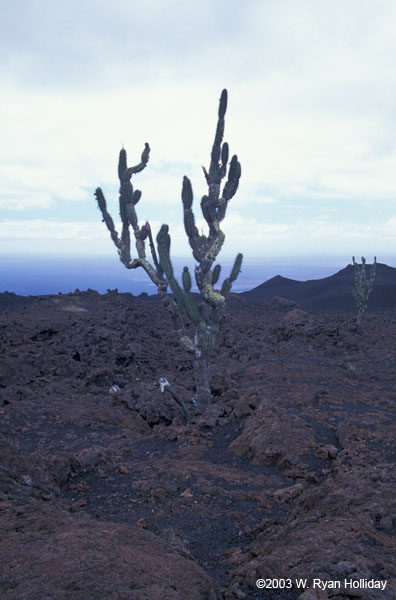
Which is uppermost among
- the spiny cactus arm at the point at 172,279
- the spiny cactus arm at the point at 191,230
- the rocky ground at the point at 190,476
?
the spiny cactus arm at the point at 191,230

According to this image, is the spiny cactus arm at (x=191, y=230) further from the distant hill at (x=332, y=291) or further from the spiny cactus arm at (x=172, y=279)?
the distant hill at (x=332, y=291)

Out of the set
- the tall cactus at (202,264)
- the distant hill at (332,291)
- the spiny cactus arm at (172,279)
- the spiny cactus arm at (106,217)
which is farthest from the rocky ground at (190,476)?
the distant hill at (332,291)

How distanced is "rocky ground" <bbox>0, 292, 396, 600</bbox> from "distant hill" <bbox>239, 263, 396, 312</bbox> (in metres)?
16.5

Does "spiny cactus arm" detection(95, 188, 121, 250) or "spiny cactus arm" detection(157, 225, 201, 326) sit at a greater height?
"spiny cactus arm" detection(95, 188, 121, 250)

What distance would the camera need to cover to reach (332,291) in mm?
32219

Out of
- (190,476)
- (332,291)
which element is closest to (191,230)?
(190,476)

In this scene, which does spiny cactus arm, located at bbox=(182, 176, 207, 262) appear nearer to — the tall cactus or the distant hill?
the tall cactus

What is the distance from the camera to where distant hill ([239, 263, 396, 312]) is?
2747 centimetres

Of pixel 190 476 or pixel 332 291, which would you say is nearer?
pixel 190 476

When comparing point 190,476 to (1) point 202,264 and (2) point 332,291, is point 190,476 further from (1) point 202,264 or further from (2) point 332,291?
(2) point 332,291

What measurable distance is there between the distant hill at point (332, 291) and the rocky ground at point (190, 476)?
16.5 meters

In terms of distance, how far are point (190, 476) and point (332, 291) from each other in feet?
97.0

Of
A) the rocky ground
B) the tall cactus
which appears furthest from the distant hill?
the tall cactus

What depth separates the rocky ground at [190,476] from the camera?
2.18 metres
